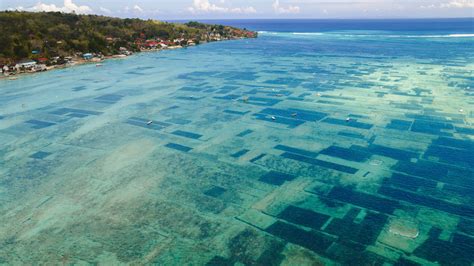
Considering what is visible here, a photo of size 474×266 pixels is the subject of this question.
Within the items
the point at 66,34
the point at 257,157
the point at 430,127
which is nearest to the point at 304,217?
the point at 257,157

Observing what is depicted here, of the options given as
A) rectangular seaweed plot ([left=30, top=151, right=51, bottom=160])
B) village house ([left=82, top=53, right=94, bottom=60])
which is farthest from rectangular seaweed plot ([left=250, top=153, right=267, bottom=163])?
village house ([left=82, top=53, right=94, bottom=60])

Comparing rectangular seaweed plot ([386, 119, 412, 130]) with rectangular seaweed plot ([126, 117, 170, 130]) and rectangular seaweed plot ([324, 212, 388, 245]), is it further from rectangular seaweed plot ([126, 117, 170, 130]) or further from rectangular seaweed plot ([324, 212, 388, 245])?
rectangular seaweed plot ([126, 117, 170, 130])

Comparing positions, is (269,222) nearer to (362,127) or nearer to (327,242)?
(327,242)

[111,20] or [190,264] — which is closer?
[190,264]

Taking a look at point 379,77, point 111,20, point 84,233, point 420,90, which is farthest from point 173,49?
point 84,233

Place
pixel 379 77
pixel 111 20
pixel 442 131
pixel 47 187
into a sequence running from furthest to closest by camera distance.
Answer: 1. pixel 111 20
2. pixel 379 77
3. pixel 442 131
4. pixel 47 187
